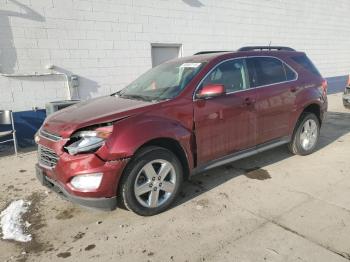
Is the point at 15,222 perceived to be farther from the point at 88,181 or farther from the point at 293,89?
the point at 293,89

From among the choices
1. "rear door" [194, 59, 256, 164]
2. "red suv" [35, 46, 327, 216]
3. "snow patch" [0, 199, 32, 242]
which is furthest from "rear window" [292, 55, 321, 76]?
"snow patch" [0, 199, 32, 242]

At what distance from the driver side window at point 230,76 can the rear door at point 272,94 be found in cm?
16

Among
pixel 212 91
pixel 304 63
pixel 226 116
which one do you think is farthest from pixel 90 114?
pixel 304 63

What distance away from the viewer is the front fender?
3.17 m

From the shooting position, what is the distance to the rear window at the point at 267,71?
4.54m

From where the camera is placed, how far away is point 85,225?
3.53 m

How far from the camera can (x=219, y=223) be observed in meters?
3.43

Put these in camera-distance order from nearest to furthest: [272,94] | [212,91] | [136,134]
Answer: [136,134]
[212,91]
[272,94]

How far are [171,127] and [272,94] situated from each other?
1862 millimetres

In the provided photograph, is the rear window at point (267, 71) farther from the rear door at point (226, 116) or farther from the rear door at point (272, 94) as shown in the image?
the rear door at point (226, 116)

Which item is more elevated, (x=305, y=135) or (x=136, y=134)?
(x=136, y=134)

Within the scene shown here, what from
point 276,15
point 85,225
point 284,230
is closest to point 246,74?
point 284,230

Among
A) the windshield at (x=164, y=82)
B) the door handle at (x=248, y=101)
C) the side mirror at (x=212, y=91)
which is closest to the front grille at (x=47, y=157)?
the windshield at (x=164, y=82)

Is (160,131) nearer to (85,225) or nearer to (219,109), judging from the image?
(219,109)
